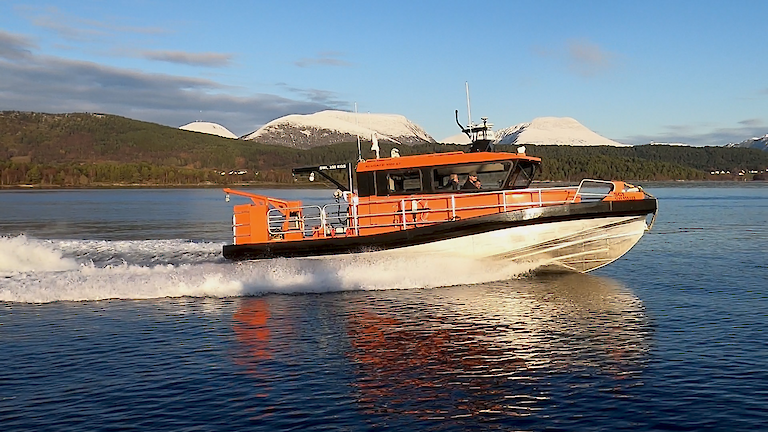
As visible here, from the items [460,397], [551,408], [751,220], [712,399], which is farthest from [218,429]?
[751,220]

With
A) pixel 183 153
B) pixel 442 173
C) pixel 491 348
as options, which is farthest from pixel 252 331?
pixel 183 153

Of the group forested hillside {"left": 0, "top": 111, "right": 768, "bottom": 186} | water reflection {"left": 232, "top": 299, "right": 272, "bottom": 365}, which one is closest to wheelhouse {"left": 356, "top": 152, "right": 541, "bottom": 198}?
water reflection {"left": 232, "top": 299, "right": 272, "bottom": 365}

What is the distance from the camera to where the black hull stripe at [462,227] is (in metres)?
12.3

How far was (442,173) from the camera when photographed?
43.5 ft

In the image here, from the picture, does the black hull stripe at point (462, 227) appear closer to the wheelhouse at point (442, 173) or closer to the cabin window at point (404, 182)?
the wheelhouse at point (442, 173)

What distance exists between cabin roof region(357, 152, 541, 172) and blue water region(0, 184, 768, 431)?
73.6 inches

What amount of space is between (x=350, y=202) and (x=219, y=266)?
2767 mm

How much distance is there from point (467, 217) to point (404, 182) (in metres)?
1.43

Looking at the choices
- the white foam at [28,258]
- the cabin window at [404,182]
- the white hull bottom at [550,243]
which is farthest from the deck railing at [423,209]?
the white foam at [28,258]

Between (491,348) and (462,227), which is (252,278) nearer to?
(462,227)

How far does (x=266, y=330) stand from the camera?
932 cm

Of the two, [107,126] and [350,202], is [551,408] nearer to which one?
[350,202]

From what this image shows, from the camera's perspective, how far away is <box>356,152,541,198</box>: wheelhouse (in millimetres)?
13094

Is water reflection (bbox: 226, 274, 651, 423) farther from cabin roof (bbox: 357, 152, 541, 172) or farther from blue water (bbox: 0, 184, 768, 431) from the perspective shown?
cabin roof (bbox: 357, 152, 541, 172)
